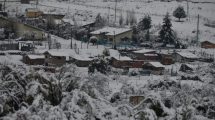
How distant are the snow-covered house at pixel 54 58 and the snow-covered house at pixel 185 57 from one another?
11.7 meters

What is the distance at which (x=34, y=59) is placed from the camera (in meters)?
35.2

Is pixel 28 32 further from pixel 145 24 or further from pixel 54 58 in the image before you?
pixel 145 24

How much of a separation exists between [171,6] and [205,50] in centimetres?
2586

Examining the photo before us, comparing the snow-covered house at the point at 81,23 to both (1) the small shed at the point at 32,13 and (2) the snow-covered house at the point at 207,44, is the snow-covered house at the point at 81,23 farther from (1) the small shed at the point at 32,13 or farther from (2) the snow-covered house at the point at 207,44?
(2) the snow-covered house at the point at 207,44

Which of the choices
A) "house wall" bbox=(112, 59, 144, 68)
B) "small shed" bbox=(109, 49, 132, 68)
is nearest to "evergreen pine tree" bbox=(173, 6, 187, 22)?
"house wall" bbox=(112, 59, 144, 68)

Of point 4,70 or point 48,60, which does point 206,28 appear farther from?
point 4,70

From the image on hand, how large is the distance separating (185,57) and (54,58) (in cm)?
1312

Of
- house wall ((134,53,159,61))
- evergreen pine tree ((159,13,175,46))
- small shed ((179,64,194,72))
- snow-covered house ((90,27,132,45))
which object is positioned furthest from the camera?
snow-covered house ((90,27,132,45))

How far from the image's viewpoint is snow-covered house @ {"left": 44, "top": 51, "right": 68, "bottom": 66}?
3625cm

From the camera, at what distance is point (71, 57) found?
38.0 m

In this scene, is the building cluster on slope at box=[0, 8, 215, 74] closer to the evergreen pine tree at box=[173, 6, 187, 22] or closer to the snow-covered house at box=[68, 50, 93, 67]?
the snow-covered house at box=[68, 50, 93, 67]

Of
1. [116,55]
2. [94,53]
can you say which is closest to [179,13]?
[116,55]

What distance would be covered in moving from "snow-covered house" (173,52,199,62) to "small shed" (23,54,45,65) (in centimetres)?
1359

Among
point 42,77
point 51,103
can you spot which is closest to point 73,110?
point 51,103
